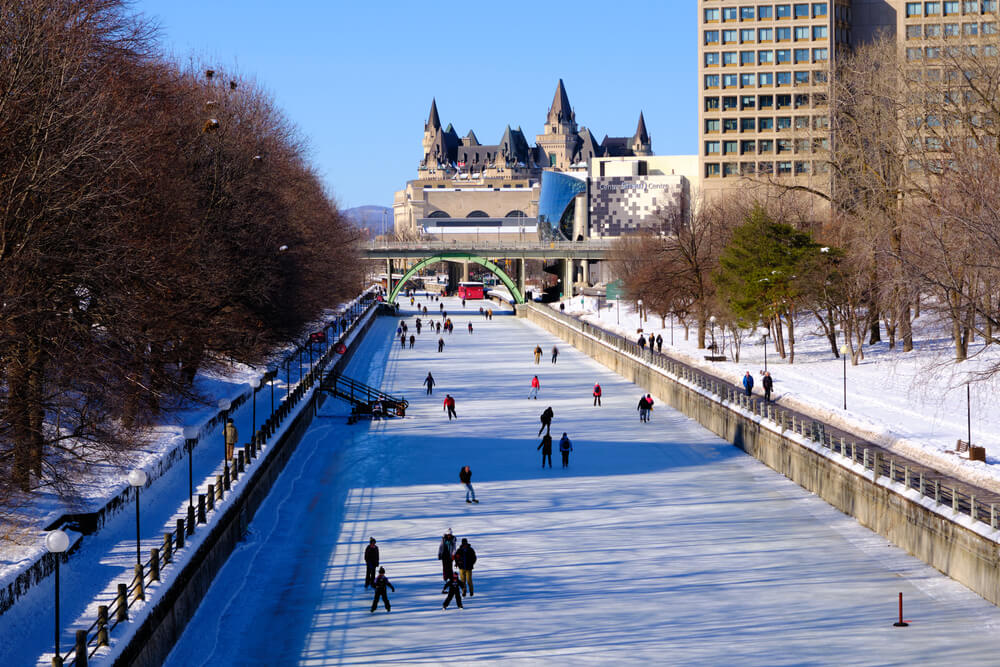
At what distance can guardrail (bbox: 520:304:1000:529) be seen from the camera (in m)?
23.1

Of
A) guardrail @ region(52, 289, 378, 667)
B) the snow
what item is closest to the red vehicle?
the snow

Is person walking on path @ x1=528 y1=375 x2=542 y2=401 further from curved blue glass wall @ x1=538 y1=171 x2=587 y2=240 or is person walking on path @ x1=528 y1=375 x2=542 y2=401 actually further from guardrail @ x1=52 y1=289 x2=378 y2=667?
curved blue glass wall @ x1=538 y1=171 x2=587 y2=240

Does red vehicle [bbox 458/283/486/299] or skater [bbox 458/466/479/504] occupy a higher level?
red vehicle [bbox 458/283/486/299]

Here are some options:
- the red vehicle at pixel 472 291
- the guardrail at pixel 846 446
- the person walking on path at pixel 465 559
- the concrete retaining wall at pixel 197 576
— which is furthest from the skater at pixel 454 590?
the red vehicle at pixel 472 291

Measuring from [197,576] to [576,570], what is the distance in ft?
23.4

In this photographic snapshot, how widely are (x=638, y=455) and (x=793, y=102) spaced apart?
76192 millimetres

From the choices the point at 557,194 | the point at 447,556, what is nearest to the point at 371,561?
the point at 447,556

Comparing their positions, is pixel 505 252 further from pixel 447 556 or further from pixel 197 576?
pixel 197 576

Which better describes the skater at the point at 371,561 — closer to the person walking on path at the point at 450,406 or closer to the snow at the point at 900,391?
the snow at the point at 900,391

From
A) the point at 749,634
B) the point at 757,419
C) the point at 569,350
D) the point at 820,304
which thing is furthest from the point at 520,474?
the point at 569,350

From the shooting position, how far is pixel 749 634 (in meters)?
20.1

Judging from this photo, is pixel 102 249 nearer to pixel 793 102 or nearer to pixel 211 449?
pixel 211 449

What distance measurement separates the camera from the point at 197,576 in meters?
21.6

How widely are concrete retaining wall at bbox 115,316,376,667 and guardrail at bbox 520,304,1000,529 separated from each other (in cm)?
1365
